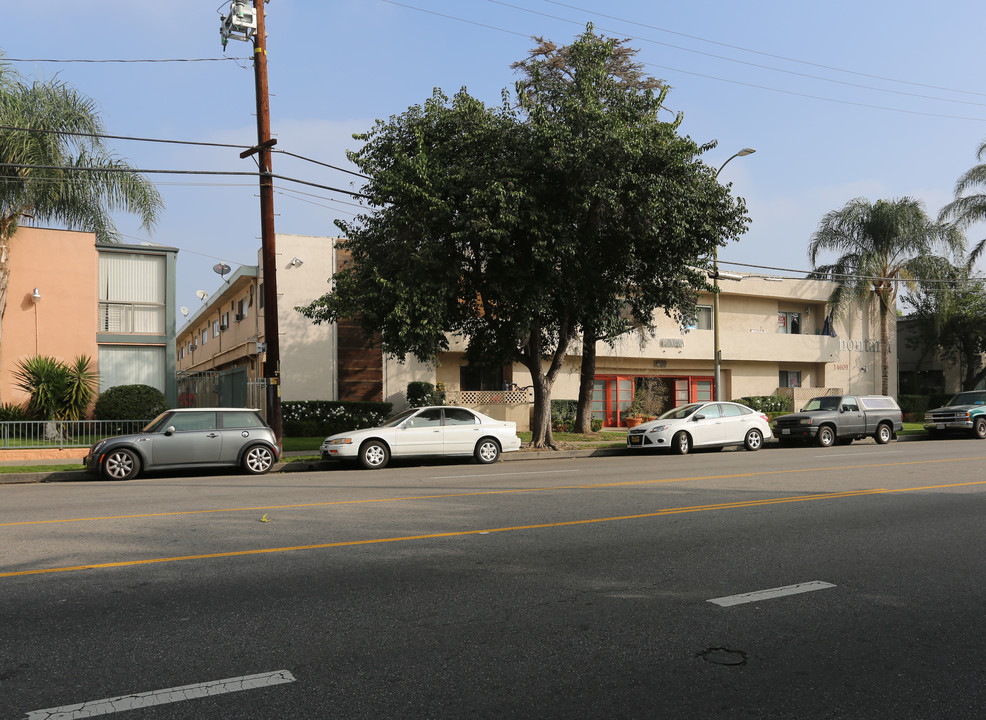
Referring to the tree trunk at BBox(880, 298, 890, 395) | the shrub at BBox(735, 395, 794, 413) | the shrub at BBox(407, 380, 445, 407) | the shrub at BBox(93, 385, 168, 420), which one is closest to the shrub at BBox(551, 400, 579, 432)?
the shrub at BBox(407, 380, 445, 407)

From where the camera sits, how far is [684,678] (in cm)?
423

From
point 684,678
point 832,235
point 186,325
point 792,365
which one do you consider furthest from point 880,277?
point 186,325

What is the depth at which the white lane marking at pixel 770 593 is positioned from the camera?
18.7ft

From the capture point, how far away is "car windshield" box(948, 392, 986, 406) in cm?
2786

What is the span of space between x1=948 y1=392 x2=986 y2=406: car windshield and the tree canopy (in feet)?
45.0

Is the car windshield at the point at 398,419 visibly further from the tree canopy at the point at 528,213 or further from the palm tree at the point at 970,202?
the palm tree at the point at 970,202

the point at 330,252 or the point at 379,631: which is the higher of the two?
the point at 330,252

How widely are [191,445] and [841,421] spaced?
61.9 ft

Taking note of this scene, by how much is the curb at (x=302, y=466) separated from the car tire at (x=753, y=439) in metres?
1.22

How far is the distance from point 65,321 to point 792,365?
33837 mm

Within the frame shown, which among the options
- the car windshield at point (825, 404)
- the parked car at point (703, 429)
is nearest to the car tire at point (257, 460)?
the parked car at point (703, 429)

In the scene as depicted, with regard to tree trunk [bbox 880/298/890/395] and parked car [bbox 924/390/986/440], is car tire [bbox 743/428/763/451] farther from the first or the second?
tree trunk [bbox 880/298/890/395]

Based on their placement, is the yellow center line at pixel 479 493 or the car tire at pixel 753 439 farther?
the car tire at pixel 753 439

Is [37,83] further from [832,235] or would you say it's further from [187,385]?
[832,235]
